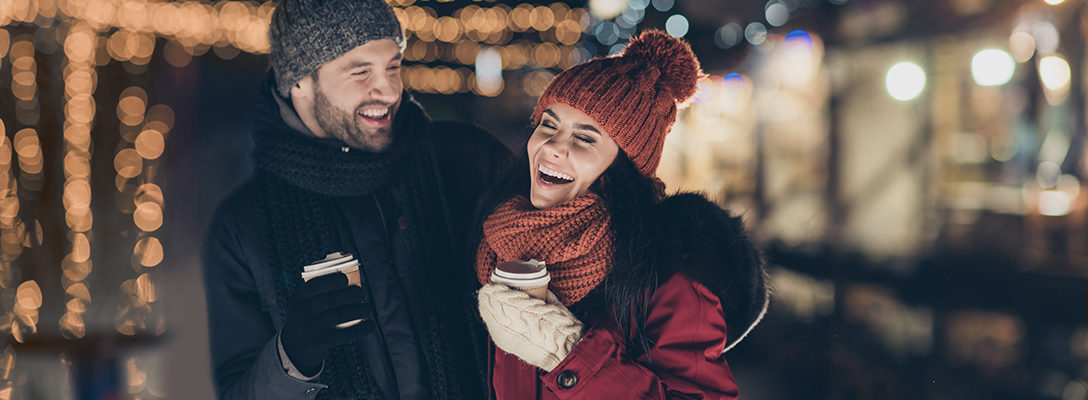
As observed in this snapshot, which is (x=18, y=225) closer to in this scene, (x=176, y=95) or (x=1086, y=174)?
(x=176, y=95)

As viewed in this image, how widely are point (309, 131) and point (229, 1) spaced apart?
168 inches

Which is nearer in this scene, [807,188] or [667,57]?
[667,57]

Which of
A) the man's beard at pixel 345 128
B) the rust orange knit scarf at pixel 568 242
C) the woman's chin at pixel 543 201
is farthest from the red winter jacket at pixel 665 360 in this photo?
the man's beard at pixel 345 128

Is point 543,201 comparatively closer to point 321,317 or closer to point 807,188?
point 321,317

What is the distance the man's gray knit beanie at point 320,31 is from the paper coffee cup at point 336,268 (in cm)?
74

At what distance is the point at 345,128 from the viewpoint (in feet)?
6.14

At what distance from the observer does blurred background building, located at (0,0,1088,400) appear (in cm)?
386

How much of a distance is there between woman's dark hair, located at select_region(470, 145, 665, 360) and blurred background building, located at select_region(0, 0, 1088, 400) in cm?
26

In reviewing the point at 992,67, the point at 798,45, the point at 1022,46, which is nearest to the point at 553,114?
the point at 1022,46

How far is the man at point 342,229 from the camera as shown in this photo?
5.97ft

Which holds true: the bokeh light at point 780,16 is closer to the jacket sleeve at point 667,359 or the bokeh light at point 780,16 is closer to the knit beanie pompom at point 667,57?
the knit beanie pompom at point 667,57

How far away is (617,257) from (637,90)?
453mm

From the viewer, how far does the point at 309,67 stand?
1885 millimetres

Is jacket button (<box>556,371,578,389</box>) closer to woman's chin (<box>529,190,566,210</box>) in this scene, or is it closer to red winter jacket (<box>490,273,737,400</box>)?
red winter jacket (<box>490,273,737,400</box>)
